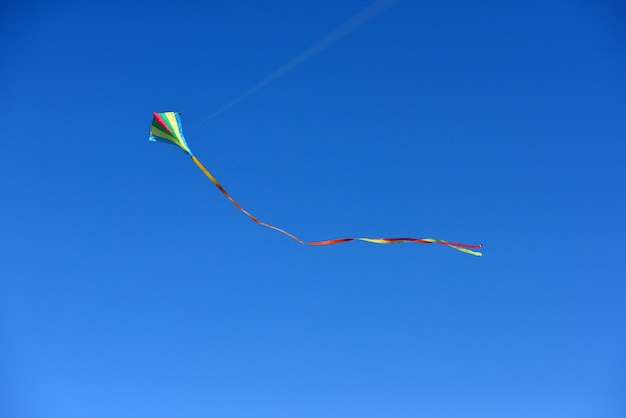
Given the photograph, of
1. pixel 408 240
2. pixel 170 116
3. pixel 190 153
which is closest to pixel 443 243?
pixel 408 240

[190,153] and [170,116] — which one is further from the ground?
[170,116]

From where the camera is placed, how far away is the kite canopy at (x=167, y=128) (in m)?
5.60

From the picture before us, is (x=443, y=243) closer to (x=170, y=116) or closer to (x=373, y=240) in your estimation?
(x=373, y=240)

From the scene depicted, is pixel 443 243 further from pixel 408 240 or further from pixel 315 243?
pixel 315 243

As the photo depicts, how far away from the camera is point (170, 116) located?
5684 millimetres

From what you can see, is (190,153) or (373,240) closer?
(373,240)

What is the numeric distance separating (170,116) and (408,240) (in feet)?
11.4

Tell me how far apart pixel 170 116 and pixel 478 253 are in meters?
4.33

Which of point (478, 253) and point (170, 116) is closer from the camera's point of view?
point (478, 253)

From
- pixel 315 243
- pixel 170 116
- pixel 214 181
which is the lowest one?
pixel 315 243

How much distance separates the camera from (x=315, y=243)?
510 cm

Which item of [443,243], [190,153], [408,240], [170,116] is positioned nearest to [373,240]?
[408,240]

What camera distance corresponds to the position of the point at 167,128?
5.65 metres

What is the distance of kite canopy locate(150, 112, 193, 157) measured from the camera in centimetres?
560
